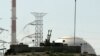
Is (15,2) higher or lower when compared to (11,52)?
higher

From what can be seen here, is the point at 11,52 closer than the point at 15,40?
Yes

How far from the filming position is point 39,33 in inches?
4887

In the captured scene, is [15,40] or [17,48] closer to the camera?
[17,48]

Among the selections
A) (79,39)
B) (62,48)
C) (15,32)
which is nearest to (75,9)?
(62,48)

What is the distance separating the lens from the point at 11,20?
136m

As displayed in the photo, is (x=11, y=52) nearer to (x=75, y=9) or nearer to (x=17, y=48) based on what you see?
(x=17, y=48)

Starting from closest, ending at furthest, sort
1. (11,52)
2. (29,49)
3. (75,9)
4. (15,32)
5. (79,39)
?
(75,9) → (11,52) → (29,49) → (79,39) → (15,32)

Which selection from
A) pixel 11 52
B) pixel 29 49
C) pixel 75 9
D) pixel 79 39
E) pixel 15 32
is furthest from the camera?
pixel 15 32

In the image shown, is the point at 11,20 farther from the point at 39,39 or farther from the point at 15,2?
the point at 39,39

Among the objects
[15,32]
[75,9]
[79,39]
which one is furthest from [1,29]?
[75,9]

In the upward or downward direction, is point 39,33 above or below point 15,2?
below

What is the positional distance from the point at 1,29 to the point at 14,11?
1314 centimetres

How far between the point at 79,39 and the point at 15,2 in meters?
29.0

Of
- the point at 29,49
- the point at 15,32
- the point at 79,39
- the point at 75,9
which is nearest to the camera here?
the point at 75,9
